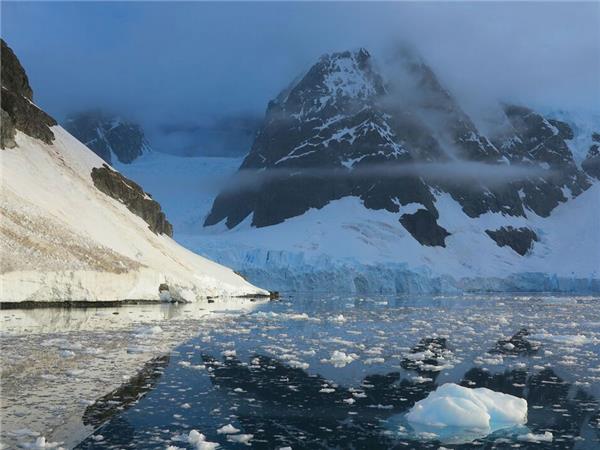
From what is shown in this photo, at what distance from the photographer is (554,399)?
16531 mm

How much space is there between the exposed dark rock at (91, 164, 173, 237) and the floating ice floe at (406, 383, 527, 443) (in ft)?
229

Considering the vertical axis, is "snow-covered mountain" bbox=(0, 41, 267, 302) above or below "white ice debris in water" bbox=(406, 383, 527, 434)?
above

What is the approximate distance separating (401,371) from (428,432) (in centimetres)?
747

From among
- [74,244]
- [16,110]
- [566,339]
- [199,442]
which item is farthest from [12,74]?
[199,442]

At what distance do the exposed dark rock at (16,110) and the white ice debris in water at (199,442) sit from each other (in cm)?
6029

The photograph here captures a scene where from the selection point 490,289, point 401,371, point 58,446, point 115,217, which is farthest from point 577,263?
point 58,446

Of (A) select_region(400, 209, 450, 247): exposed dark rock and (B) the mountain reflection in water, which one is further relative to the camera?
(A) select_region(400, 209, 450, 247): exposed dark rock

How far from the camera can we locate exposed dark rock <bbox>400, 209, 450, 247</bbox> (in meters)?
185

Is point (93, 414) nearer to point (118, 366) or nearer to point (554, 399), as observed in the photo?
point (118, 366)

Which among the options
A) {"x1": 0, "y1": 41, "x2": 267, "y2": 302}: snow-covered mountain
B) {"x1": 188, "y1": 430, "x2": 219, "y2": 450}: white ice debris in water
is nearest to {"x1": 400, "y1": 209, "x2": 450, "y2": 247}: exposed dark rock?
{"x1": 0, "y1": 41, "x2": 267, "y2": 302}: snow-covered mountain

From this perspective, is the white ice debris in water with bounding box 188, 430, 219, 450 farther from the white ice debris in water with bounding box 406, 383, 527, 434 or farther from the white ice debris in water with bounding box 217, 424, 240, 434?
the white ice debris in water with bounding box 406, 383, 527, 434

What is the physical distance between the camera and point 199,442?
37.8 feet

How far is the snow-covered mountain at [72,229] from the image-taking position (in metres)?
45.1

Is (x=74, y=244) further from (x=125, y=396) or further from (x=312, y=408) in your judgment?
(x=312, y=408)
